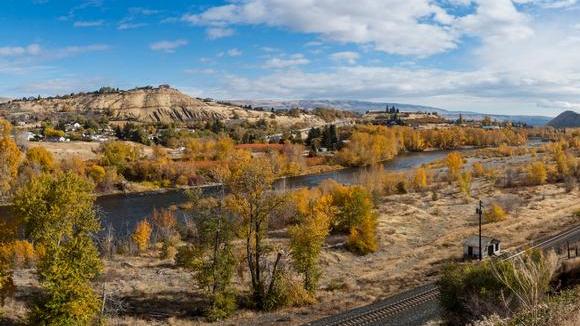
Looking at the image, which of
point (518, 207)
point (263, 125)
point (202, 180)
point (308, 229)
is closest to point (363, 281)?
point (308, 229)

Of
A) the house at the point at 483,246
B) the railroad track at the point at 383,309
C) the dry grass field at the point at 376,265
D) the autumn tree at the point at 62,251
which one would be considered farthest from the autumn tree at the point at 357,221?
the autumn tree at the point at 62,251

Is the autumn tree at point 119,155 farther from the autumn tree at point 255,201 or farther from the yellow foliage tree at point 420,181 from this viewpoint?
the autumn tree at point 255,201

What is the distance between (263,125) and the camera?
191 m

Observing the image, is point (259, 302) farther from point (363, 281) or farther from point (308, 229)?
point (363, 281)

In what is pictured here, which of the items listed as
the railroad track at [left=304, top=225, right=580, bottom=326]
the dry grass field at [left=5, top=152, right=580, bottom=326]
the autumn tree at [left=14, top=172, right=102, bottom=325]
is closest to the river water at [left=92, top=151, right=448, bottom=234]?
the dry grass field at [left=5, top=152, right=580, bottom=326]

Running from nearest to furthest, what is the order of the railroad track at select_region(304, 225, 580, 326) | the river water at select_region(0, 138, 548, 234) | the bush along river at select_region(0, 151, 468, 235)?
the railroad track at select_region(304, 225, 580, 326)
the bush along river at select_region(0, 151, 468, 235)
the river water at select_region(0, 138, 548, 234)

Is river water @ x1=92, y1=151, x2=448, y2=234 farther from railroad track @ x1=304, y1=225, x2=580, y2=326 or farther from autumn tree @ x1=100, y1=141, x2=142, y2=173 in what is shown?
railroad track @ x1=304, y1=225, x2=580, y2=326

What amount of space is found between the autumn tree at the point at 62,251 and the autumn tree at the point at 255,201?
7.83m

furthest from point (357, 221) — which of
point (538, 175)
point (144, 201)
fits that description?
point (538, 175)

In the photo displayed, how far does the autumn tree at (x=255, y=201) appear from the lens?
2908cm

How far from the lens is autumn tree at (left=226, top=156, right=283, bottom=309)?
29078mm

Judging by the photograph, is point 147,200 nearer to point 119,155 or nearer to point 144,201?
point 144,201

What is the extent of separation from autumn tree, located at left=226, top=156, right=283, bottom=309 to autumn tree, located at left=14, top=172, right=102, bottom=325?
783 cm

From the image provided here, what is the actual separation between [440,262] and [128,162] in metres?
72.4
